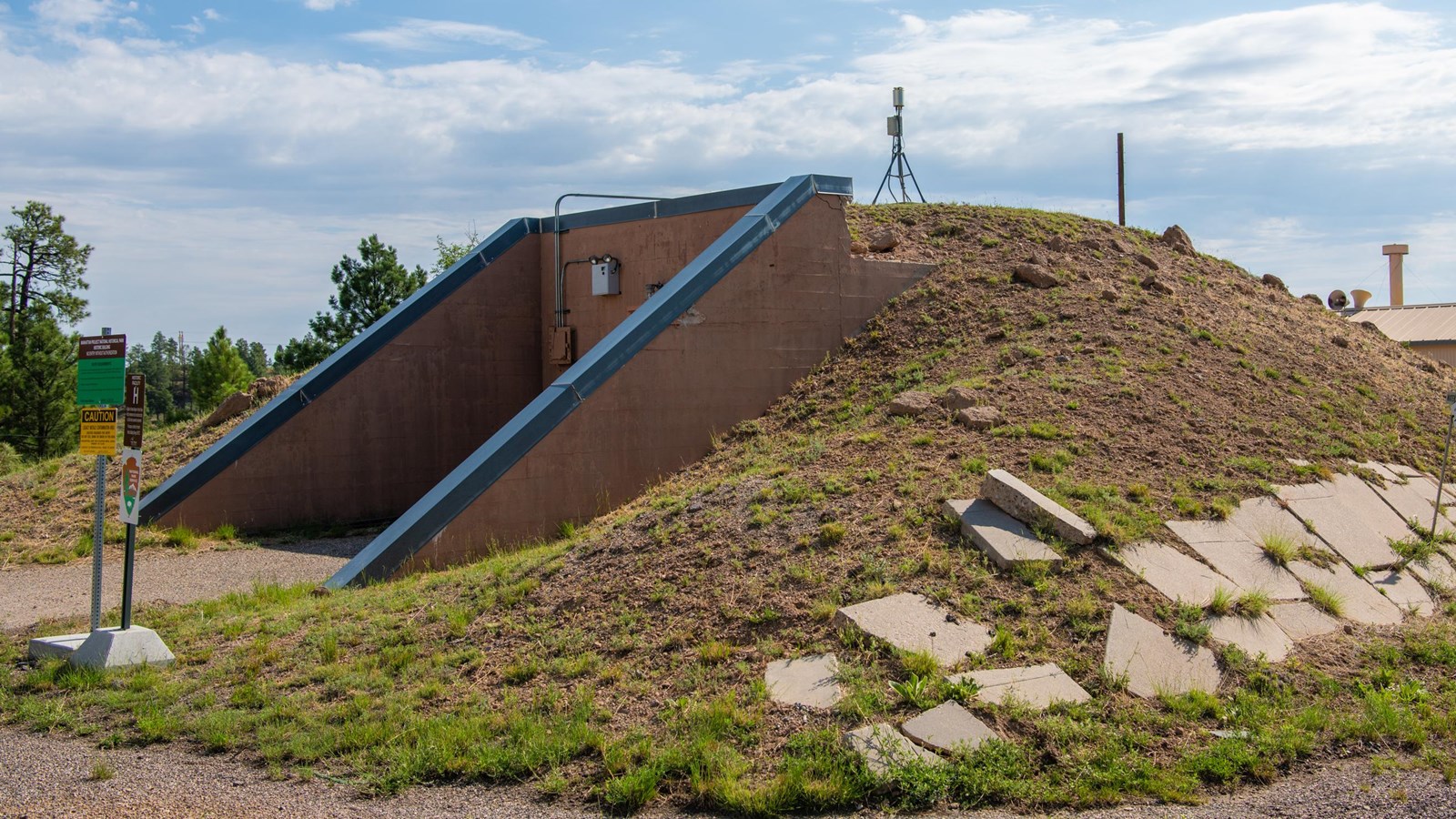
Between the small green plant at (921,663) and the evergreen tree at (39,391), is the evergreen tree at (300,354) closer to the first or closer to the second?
the evergreen tree at (39,391)

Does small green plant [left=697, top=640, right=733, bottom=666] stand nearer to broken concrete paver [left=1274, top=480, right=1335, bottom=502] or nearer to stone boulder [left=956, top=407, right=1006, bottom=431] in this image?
stone boulder [left=956, top=407, right=1006, bottom=431]

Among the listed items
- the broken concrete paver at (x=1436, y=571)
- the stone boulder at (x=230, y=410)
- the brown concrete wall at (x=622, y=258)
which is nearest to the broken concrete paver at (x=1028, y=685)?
the broken concrete paver at (x=1436, y=571)

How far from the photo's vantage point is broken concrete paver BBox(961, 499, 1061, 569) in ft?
25.1

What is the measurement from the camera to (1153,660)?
6.85 m

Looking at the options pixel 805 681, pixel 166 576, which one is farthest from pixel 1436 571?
pixel 166 576

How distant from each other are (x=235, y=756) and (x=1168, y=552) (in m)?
6.06

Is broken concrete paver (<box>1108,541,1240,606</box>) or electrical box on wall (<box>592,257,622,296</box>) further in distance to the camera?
electrical box on wall (<box>592,257,622,296</box>)

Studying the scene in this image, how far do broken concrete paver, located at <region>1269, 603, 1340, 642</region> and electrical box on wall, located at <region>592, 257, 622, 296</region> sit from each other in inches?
395

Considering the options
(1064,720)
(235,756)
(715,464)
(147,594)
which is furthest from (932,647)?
(147,594)

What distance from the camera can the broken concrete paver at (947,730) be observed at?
19.0 feet

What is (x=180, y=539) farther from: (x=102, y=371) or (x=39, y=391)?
(x=39, y=391)

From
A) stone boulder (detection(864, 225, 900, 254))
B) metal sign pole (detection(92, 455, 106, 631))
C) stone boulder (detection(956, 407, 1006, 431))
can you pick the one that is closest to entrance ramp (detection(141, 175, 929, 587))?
stone boulder (detection(864, 225, 900, 254))

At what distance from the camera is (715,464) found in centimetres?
1213

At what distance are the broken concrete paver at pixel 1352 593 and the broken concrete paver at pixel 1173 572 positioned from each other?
940 mm
